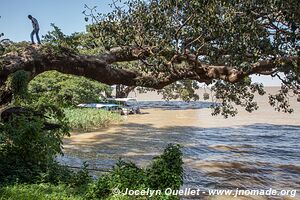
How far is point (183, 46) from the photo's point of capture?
10.2 metres

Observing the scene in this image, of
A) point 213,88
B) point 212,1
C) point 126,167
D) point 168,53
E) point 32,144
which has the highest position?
point 212,1

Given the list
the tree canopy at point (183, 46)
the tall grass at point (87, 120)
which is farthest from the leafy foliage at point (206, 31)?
the tall grass at point (87, 120)

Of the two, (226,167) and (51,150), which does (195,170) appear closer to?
(226,167)

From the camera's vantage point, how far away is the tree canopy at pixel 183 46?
857cm

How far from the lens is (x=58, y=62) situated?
35.4ft

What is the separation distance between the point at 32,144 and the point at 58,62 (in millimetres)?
3213

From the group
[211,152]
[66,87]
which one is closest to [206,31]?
[211,152]

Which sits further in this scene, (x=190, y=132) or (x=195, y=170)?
(x=190, y=132)

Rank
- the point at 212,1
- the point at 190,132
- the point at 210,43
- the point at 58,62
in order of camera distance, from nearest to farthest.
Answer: the point at 212,1, the point at 210,43, the point at 58,62, the point at 190,132

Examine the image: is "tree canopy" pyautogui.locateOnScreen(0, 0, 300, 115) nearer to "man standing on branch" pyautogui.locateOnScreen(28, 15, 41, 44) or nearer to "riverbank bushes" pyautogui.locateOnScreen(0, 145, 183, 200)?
"man standing on branch" pyautogui.locateOnScreen(28, 15, 41, 44)

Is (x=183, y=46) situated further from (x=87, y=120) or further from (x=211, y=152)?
(x=87, y=120)

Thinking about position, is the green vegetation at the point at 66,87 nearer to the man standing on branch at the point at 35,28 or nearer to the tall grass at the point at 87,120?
the tall grass at the point at 87,120

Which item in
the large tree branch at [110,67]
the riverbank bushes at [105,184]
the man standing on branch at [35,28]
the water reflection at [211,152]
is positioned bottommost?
the water reflection at [211,152]

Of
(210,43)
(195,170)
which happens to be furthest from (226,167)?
(210,43)
